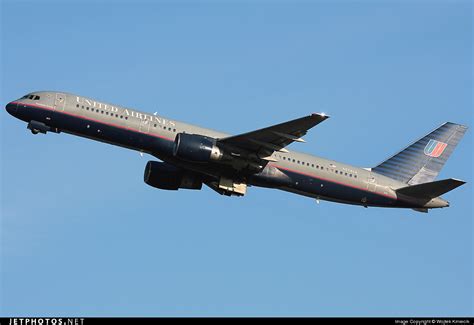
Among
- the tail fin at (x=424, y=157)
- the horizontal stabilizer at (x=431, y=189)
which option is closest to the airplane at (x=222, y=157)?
the horizontal stabilizer at (x=431, y=189)

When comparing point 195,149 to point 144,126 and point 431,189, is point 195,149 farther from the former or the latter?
point 431,189

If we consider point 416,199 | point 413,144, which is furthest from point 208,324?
point 413,144

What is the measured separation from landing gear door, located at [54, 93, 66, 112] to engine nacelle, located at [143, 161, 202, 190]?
8360 millimetres

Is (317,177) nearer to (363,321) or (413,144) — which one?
(413,144)

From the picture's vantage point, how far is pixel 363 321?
1678 inches

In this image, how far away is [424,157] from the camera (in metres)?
67.7

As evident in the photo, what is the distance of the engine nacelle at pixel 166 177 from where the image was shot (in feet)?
208

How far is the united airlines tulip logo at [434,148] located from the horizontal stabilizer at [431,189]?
18.9 feet

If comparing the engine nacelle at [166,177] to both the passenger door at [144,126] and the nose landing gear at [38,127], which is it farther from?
the nose landing gear at [38,127]

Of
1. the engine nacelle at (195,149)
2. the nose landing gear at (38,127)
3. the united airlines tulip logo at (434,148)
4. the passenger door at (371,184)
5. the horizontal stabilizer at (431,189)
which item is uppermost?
the united airlines tulip logo at (434,148)

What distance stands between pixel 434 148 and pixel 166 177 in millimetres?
21533

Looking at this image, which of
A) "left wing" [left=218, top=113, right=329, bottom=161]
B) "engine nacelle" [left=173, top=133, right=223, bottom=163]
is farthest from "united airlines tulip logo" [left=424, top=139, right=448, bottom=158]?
"engine nacelle" [left=173, top=133, right=223, bottom=163]

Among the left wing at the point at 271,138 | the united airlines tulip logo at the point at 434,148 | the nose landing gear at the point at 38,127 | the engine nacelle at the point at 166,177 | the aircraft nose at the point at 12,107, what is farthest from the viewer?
the united airlines tulip logo at the point at 434,148

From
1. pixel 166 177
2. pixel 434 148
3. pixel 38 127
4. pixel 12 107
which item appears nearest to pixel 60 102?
pixel 38 127
